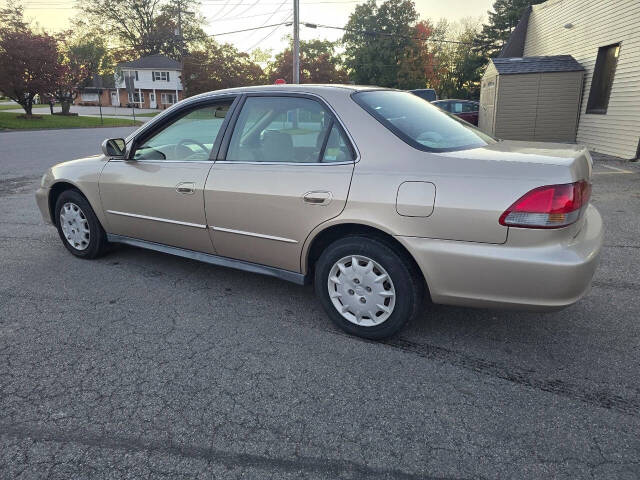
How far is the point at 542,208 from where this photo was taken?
242 cm

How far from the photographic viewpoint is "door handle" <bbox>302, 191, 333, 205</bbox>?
2.96m

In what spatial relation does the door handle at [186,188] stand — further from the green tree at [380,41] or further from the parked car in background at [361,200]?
the green tree at [380,41]

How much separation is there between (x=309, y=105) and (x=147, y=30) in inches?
2695

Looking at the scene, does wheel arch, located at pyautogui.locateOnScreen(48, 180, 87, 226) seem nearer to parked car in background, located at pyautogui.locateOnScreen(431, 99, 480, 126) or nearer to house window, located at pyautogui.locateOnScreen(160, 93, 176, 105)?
parked car in background, located at pyautogui.locateOnScreen(431, 99, 480, 126)

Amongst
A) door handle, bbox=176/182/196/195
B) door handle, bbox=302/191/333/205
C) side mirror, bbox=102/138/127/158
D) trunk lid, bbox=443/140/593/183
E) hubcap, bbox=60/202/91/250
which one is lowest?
hubcap, bbox=60/202/91/250

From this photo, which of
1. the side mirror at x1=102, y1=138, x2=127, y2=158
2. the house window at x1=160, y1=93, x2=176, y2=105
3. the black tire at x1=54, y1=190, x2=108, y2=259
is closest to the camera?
the side mirror at x1=102, y1=138, x2=127, y2=158

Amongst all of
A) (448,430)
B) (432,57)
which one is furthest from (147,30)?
(448,430)

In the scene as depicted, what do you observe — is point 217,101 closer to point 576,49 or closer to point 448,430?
point 448,430

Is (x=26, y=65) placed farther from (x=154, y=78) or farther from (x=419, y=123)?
(x=154, y=78)

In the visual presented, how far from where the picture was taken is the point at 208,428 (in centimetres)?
226

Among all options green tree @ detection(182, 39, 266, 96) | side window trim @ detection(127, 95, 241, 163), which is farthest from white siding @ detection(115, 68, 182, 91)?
side window trim @ detection(127, 95, 241, 163)

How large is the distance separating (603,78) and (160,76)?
57576 millimetres

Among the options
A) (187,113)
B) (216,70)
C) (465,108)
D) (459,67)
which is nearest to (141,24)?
(216,70)

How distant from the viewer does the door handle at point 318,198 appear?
9.71ft
